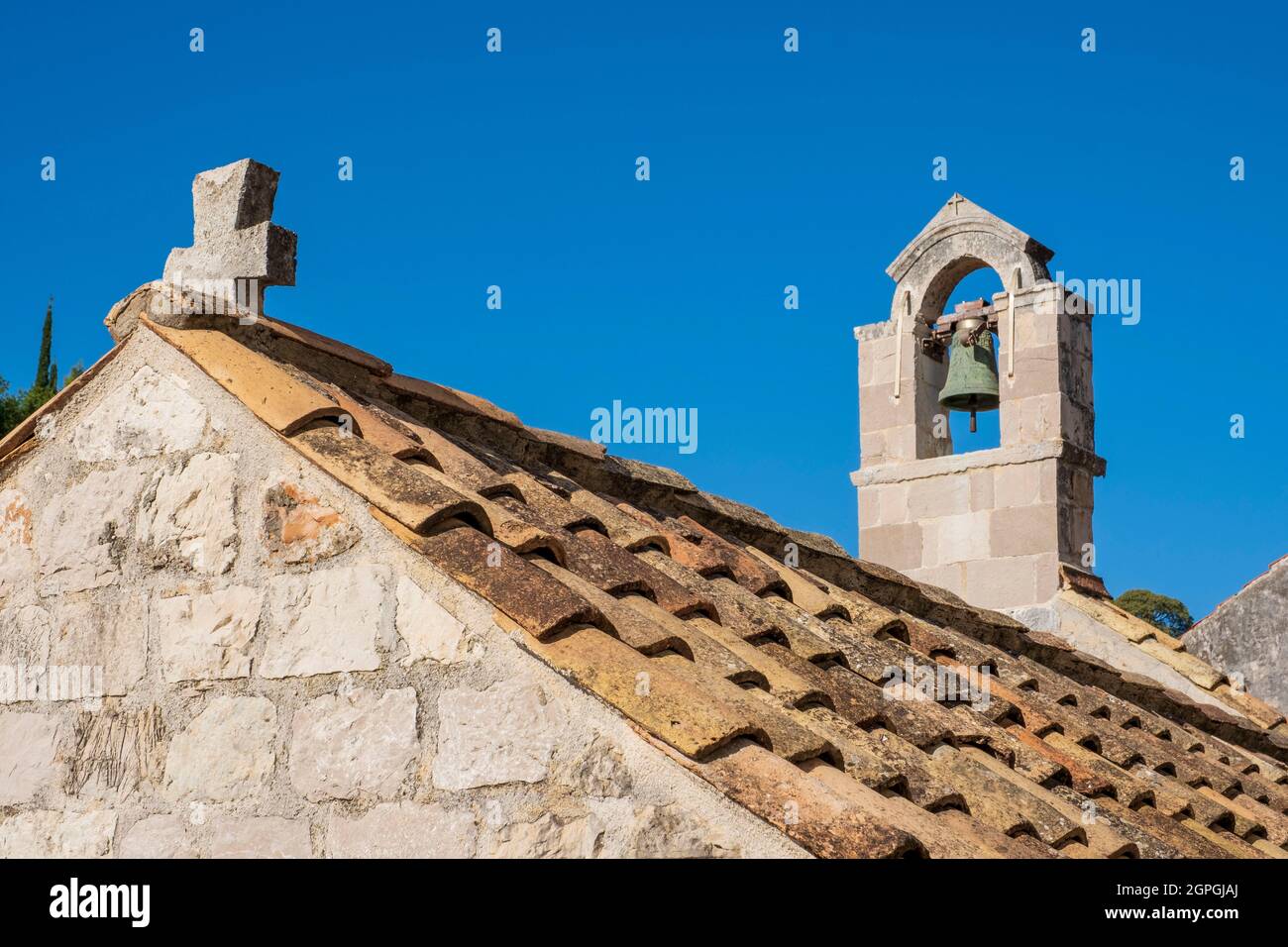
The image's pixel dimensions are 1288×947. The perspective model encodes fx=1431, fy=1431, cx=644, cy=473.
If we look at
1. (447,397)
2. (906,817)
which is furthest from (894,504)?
(906,817)

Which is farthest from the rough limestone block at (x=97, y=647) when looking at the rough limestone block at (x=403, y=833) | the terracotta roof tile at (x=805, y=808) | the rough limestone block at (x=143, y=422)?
the terracotta roof tile at (x=805, y=808)

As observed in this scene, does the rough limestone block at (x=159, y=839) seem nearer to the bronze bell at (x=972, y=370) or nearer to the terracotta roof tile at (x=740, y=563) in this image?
the terracotta roof tile at (x=740, y=563)

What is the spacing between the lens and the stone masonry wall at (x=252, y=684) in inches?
106

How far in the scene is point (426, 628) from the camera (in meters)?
2.94

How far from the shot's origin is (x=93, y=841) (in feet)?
10.9

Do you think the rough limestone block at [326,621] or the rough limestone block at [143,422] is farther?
the rough limestone block at [143,422]

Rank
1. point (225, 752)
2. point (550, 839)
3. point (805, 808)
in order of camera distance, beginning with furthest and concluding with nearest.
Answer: point (225, 752)
point (550, 839)
point (805, 808)

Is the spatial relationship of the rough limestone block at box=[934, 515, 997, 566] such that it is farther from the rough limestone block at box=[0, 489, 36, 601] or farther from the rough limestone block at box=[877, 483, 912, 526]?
the rough limestone block at box=[0, 489, 36, 601]

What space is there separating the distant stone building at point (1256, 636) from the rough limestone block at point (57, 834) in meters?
9.49

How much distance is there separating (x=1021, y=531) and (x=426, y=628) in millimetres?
6043

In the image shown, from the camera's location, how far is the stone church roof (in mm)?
2732

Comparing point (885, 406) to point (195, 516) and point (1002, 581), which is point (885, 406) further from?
point (195, 516)
